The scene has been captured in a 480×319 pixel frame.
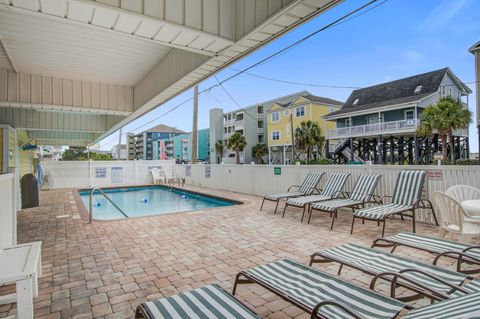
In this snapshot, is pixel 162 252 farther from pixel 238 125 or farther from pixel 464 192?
pixel 238 125

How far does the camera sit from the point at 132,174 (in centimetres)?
1595

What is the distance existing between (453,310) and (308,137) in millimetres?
26361

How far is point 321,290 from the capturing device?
2.00m

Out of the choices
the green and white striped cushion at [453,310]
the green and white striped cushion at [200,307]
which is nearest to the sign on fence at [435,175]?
the green and white striped cushion at [453,310]

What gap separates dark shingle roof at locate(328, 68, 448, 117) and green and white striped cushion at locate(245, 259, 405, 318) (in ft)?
78.5

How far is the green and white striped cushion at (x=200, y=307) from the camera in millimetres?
1705

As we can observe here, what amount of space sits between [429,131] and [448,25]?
256 inches

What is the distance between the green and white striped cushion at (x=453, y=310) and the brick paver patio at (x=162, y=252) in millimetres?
1122

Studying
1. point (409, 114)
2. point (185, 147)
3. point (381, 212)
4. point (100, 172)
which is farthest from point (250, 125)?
point (381, 212)

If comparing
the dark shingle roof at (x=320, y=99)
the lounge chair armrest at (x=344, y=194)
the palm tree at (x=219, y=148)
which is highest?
the dark shingle roof at (x=320, y=99)

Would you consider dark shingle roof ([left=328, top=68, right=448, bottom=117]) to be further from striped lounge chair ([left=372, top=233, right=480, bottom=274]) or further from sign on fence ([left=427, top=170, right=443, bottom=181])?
striped lounge chair ([left=372, top=233, right=480, bottom=274])

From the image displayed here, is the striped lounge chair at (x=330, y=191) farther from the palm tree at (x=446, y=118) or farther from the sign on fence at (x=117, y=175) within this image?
the palm tree at (x=446, y=118)

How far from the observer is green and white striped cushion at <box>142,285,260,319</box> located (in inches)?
67.1

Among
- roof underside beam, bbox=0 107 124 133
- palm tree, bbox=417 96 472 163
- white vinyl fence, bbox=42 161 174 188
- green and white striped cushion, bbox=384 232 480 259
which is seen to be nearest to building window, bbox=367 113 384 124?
palm tree, bbox=417 96 472 163
